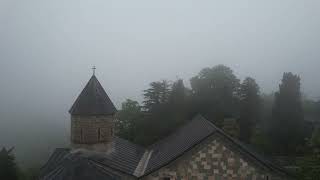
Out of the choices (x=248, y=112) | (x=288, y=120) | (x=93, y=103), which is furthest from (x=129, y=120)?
(x=93, y=103)

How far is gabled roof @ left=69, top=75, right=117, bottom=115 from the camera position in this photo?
26953 mm

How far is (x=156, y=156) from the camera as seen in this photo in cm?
2888

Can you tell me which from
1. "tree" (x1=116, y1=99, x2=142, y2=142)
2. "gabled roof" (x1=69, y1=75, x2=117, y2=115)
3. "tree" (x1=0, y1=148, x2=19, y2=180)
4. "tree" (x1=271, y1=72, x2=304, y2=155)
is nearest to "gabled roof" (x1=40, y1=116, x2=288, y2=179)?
"gabled roof" (x1=69, y1=75, x2=117, y2=115)

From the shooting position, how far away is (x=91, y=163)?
23609 mm

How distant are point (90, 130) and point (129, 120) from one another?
31.9 metres

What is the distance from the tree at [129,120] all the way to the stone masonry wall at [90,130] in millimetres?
29115

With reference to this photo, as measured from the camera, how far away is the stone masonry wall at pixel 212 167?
23.3 meters

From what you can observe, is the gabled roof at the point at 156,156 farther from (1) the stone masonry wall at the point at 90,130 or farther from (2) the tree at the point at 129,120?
(2) the tree at the point at 129,120

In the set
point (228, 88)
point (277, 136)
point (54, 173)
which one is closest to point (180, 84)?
point (228, 88)

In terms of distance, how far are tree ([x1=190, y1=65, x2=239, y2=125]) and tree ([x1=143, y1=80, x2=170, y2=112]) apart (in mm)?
4809

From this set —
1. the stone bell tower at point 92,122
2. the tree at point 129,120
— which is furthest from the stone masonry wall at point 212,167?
the tree at point 129,120

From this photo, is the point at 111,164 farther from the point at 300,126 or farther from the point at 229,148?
the point at 300,126

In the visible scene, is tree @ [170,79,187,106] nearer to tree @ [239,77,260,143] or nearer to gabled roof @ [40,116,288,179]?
tree @ [239,77,260,143]

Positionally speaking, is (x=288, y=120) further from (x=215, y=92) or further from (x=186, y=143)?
(x=186, y=143)
